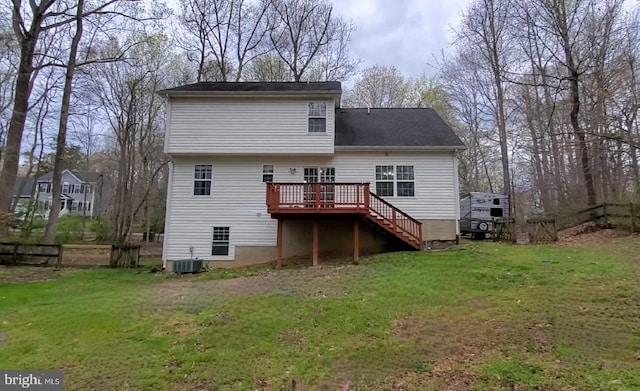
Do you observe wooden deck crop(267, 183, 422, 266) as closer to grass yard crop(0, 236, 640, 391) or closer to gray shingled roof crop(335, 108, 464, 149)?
grass yard crop(0, 236, 640, 391)

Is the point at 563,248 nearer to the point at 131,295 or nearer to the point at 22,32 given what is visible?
the point at 131,295

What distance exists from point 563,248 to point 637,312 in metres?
7.14

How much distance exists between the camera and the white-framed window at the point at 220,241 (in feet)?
49.4

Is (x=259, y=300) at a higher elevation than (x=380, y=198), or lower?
lower

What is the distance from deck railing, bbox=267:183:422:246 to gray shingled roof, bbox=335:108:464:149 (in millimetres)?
2534

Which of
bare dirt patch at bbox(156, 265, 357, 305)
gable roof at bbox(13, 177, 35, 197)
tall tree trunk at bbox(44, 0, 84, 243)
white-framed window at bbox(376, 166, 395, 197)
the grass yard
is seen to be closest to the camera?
the grass yard

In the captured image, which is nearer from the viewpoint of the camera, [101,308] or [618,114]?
[101,308]

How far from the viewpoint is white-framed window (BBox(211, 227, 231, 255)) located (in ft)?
49.4

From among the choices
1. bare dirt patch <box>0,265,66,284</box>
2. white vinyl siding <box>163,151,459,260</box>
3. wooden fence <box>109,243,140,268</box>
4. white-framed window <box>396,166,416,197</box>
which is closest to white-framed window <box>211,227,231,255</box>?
white vinyl siding <box>163,151,459,260</box>

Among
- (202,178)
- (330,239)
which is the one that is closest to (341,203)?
(330,239)

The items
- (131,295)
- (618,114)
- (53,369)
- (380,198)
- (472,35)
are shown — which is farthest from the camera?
(472,35)

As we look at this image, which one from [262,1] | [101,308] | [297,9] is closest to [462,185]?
[297,9]

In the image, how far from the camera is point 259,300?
898 cm

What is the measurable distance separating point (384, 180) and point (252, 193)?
531 cm
